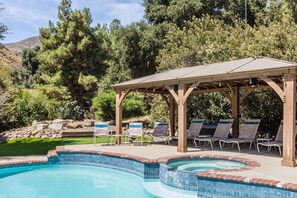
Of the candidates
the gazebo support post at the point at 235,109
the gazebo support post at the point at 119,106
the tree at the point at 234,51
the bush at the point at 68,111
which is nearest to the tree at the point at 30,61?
the bush at the point at 68,111

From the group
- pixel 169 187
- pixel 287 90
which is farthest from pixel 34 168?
pixel 287 90

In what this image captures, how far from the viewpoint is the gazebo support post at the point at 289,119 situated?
28.2ft

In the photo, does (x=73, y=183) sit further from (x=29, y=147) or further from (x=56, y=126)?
(x=56, y=126)

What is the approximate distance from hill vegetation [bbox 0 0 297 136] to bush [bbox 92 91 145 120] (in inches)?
3.0

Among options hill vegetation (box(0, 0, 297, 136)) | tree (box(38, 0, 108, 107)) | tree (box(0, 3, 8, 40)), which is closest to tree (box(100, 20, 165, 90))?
hill vegetation (box(0, 0, 297, 136))

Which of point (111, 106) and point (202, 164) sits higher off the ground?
point (111, 106)

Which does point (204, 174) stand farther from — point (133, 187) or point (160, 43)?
point (160, 43)

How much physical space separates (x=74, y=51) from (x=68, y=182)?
2138 centimetres

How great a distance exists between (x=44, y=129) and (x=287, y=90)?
49.7 feet

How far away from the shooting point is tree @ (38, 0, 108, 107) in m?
29.0

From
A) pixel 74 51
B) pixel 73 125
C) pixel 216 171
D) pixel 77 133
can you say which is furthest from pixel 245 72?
pixel 74 51

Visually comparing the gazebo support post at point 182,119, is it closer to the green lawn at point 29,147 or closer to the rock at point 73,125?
the green lawn at point 29,147

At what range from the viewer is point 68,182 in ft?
31.8

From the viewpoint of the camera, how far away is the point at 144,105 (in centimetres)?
2781
